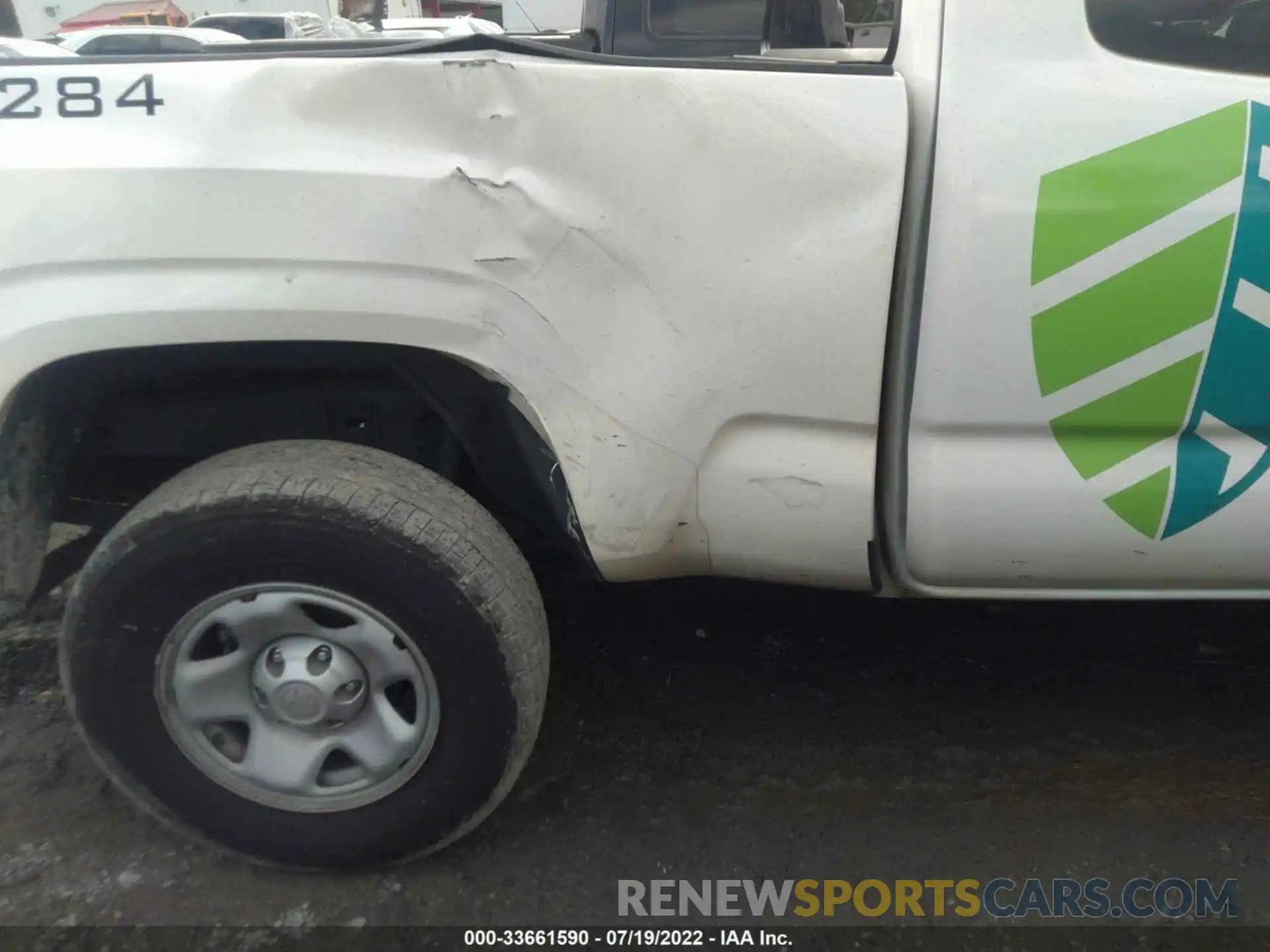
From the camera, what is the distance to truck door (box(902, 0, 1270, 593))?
1584 mm

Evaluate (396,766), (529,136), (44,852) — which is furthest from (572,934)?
(529,136)

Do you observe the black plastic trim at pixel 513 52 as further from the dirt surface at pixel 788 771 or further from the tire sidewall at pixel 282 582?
the dirt surface at pixel 788 771

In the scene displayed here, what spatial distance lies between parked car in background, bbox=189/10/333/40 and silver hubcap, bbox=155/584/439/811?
40.3 feet

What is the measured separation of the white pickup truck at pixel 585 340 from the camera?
5.19ft

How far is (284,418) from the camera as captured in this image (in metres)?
2.03

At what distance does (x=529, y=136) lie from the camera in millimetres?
1588

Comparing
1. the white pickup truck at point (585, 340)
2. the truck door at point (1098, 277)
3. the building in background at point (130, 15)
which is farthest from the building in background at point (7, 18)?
the building in background at point (130, 15)

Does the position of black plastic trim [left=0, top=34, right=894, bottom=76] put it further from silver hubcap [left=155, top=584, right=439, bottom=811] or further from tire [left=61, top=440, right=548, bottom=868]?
silver hubcap [left=155, top=584, right=439, bottom=811]

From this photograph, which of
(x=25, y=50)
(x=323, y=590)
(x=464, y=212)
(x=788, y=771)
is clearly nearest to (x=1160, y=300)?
(x=464, y=212)

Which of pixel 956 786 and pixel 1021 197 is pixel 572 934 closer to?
pixel 956 786

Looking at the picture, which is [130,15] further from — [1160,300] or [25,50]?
[1160,300]

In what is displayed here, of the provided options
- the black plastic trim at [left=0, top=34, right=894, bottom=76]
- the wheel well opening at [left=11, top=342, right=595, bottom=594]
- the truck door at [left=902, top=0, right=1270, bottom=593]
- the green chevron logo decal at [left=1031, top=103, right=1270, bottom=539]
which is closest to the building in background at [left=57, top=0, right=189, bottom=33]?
the wheel well opening at [left=11, top=342, right=595, bottom=594]

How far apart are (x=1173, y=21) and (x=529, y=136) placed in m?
1.09

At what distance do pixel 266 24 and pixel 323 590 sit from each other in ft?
46.5
